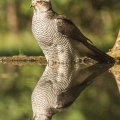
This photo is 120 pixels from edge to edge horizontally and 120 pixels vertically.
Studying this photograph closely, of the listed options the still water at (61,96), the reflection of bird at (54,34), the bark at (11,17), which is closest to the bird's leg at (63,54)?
the reflection of bird at (54,34)

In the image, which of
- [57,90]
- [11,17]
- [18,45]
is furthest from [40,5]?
[11,17]

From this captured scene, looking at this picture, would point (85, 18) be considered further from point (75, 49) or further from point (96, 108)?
point (96, 108)

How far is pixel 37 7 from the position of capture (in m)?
6.66

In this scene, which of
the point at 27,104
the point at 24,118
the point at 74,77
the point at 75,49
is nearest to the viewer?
the point at 24,118

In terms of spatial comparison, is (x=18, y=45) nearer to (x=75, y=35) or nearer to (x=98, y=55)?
(x=98, y=55)

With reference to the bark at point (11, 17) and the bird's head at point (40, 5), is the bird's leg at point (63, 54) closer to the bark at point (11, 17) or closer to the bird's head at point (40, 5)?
the bird's head at point (40, 5)

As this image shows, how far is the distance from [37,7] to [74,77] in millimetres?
1731

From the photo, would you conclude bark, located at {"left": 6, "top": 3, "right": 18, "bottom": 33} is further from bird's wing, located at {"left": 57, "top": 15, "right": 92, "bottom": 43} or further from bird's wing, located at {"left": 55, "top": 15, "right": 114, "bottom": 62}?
bird's wing, located at {"left": 57, "top": 15, "right": 92, "bottom": 43}

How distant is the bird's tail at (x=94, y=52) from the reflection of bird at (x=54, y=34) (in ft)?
0.15

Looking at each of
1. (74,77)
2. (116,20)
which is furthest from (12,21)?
(74,77)

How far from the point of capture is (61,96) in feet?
12.7

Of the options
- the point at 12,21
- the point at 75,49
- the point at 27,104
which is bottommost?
the point at 12,21

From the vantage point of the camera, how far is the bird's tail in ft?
23.6

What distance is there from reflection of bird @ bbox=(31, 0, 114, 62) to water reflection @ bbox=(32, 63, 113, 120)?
79 centimetres
